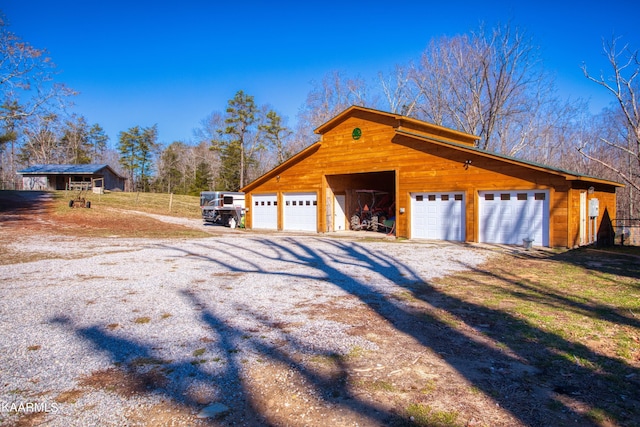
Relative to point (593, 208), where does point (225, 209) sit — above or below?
below

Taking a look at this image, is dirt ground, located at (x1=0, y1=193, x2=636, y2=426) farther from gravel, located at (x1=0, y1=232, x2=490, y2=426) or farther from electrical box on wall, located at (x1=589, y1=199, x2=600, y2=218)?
electrical box on wall, located at (x1=589, y1=199, x2=600, y2=218)

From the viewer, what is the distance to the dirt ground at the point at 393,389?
296 centimetres

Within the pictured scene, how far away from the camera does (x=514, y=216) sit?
A: 15.1m

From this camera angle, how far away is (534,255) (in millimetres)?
12688

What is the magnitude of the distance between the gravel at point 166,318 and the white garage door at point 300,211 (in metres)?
9.34

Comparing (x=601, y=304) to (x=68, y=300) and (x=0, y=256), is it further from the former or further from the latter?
(x=0, y=256)

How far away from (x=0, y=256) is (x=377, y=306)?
1113 centimetres

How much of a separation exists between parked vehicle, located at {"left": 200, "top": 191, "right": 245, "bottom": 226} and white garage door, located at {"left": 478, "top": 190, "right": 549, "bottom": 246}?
47.1ft

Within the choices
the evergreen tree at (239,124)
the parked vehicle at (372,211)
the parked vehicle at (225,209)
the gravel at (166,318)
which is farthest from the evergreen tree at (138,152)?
the gravel at (166,318)

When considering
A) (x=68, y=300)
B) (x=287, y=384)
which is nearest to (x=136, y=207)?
(x=68, y=300)

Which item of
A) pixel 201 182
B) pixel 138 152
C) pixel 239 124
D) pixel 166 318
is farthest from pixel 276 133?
pixel 166 318

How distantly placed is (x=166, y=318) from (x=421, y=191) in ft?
45.2

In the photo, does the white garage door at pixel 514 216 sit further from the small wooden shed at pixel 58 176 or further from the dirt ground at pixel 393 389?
the small wooden shed at pixel 58 176

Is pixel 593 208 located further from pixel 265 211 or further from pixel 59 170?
pixel 59 170
